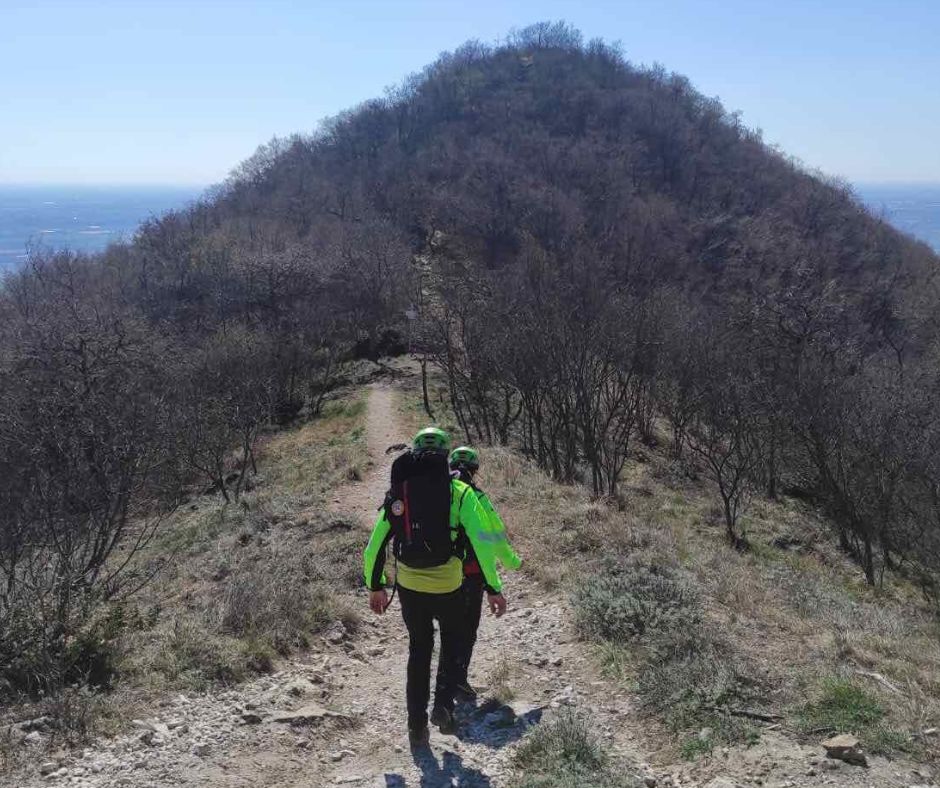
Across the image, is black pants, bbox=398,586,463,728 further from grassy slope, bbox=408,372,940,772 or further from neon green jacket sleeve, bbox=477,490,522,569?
grassy slope, bbox=408,372,940,772

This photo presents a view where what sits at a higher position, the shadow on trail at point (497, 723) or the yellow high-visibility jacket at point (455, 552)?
the yellow high-visibility jacket at point (455, 552)

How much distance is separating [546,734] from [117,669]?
330cm

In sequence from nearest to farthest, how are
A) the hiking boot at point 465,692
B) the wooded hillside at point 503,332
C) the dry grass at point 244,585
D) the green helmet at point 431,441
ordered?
the green helmet at point 431,441 → the hiking boot at point 465,692 → the dry grass at point 244,585 → the wooded hillside at point 503,332

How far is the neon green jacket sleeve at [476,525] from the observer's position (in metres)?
4.70

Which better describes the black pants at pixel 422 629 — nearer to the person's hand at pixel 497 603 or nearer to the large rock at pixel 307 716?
the person's hand at pixel 497 603

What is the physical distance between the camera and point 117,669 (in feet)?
18.4

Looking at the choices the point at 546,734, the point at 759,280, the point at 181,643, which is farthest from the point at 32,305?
the point at 759,280

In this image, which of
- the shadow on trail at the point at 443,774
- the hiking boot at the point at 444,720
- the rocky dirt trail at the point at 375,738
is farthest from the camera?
the hiking boot at the point at 444,720

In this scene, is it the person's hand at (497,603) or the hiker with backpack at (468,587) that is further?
the hiker with backpack at (468,587)

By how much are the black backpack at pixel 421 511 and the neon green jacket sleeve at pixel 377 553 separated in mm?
88

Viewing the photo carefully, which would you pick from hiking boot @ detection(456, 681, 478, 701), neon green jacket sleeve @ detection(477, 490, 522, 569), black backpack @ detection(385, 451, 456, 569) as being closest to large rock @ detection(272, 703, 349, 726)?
hiking boot @ detection(456, 681, 478, 701)

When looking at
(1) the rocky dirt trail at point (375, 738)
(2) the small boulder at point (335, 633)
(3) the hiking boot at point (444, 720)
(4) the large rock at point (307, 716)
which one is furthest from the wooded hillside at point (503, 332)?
(3) the hiking boot at point (444, 720)

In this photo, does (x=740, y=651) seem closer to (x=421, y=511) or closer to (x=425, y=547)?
(x=425, y=547)

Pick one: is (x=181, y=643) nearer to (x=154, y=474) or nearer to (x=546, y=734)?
(x=546, y=734)
